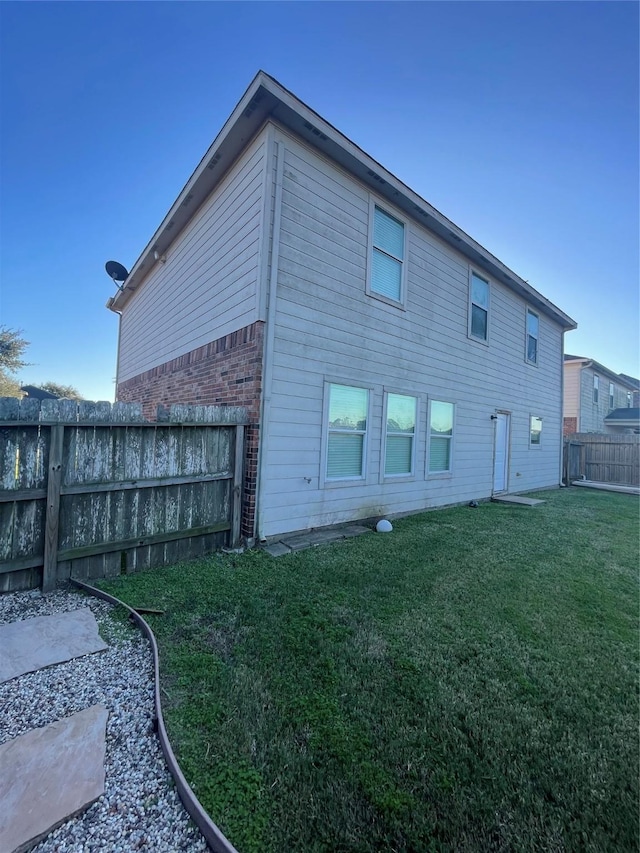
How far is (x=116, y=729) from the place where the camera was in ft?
5.57

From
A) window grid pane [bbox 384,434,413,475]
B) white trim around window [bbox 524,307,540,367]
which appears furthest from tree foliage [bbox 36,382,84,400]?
white trim around window [bbox 524,307,540,367]

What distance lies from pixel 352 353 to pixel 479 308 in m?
4.63

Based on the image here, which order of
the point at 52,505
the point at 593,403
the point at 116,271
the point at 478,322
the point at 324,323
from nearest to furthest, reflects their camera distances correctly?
the point at 52,505
the point at 324,323
the point at 478,322
the point at 116,271
the point at 593,403

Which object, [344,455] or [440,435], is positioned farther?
[440,435]

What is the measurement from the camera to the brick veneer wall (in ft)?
14.8

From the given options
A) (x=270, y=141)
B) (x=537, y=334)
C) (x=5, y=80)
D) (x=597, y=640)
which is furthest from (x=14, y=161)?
(x=537, y=334)

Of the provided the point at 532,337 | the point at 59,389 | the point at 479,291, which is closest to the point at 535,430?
the point at 532,337

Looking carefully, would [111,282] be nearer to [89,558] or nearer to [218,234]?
[218,234]

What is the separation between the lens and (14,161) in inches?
330

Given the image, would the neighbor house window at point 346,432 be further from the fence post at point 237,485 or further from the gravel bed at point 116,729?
the gravel bed at point 116,729

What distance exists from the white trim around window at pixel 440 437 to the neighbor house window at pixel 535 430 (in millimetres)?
4503

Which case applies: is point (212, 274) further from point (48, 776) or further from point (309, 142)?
point (48, 776)

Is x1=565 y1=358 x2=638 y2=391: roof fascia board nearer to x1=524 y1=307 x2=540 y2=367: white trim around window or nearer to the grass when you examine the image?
x1=524 y1=307 x2=540 y2=367: white trim around window

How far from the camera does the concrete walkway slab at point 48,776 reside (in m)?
1.25
